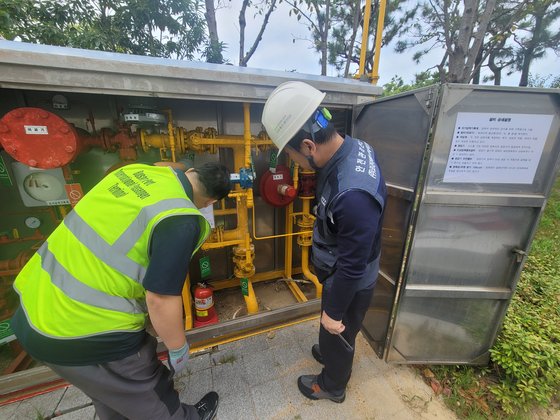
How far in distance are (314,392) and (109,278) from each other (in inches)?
68.1

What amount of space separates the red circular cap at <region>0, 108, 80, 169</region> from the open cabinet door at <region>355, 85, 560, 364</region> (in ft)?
7.92

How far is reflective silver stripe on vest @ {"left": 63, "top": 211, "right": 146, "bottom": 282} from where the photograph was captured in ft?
3.54

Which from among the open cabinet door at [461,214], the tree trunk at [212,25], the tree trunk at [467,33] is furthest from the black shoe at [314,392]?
the tree trunk at [212,25]

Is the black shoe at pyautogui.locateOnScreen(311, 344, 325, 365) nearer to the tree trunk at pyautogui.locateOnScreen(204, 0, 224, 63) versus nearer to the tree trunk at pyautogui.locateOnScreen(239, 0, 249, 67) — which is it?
the tree trunk at pyautogui.locateOnScreen(204, 0, 224, 63)

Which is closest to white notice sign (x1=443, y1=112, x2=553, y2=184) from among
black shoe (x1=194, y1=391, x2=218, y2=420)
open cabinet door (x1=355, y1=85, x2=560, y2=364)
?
open cabinet door (x1=355, y1=85, x2=560, y2=364)

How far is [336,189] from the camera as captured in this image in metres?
1.26

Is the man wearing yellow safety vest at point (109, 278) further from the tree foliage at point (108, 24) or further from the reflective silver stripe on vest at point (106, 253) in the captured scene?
the tree foliage at point (108, 24)

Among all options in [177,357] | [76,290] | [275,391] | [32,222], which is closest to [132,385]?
[177,357]

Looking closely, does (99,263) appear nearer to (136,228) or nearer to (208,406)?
(136,228)

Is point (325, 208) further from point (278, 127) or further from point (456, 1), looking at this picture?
point (456, 1)

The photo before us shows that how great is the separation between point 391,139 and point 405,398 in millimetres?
2091

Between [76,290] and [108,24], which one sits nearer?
[76,290]

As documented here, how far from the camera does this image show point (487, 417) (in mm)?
1831

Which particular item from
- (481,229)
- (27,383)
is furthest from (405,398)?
(27,383)
